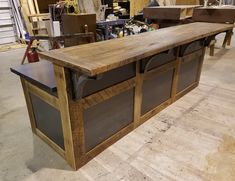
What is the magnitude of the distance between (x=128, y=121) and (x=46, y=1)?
18.9 ft

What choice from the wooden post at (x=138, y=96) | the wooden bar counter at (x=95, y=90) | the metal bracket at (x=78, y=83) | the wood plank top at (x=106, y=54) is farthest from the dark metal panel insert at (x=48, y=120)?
the wooden post at (x=138, y=96)

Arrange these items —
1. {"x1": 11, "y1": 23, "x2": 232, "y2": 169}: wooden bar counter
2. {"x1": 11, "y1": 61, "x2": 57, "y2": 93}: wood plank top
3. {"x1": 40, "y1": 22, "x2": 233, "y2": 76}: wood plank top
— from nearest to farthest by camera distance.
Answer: {"x1": 40, "y1": 22, "x2": 233, "y2": 76}: wood plank top, {"x1": 11, "y1": 23, "x2": 232, "y2": 169}: wooden bar counter, {"x1": 11, "y1": 61, "x2": 57, "y2": 93}: wood plank top

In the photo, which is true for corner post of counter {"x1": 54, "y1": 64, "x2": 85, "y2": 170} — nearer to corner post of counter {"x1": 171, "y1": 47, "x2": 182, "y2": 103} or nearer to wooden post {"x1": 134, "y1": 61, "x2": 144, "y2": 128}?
wooden post {"x1": 134, "y1": 61, "x2": 144, "y2": 128}

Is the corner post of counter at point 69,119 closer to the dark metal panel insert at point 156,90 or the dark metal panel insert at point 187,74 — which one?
the dark metal panel insert at point 156,90

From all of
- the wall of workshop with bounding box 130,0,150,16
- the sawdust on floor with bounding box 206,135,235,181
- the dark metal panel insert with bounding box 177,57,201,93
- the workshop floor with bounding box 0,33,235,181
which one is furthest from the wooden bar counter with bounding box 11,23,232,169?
the wall of workshop with bounding box 130,0,150,16

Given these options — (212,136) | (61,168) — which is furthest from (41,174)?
(212,136)

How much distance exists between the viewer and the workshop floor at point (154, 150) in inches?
58.1

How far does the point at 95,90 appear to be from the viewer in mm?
1387

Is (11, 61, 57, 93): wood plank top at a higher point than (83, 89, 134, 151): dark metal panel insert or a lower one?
higher

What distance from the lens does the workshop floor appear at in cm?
147

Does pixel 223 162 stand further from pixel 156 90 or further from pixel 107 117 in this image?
pixel 107 117

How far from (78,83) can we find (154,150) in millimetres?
912

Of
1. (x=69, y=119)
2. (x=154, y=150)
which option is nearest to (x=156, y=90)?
(x=154, y=150)

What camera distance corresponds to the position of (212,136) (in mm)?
1873
